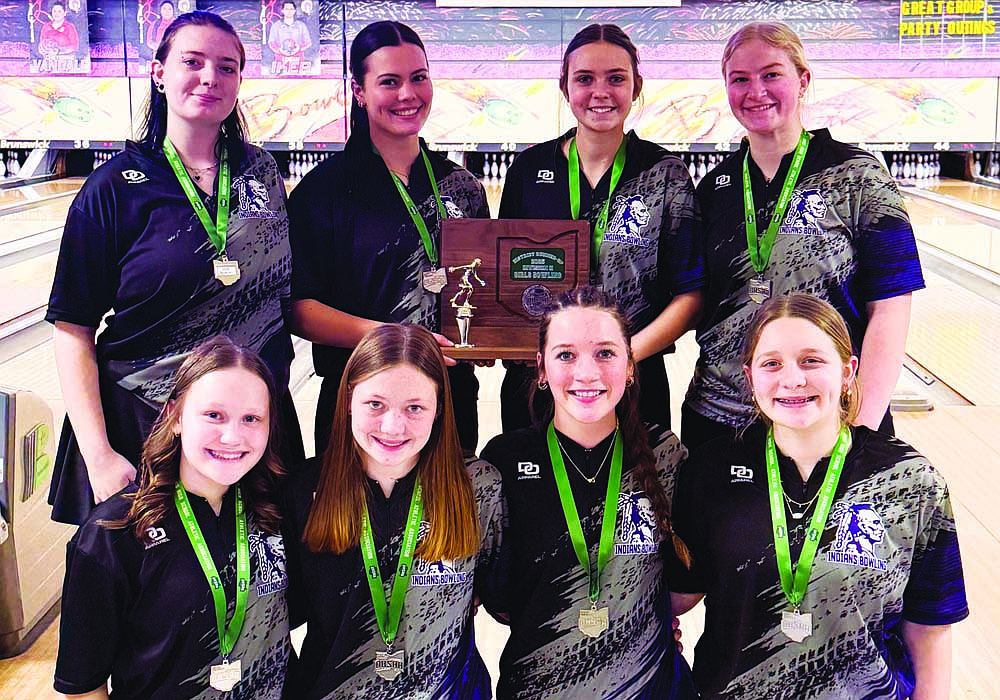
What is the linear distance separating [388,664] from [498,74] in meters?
5.95

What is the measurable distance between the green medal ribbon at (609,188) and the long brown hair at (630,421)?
0.16 meters

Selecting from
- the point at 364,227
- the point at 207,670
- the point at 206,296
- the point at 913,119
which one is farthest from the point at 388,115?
the point at 913,119

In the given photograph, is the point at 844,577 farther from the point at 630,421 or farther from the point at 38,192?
the point at 38,192

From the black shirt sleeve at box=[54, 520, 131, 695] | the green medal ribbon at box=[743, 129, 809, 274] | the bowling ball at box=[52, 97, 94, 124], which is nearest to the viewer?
the black shirt sleeve at box=[54, 520, 131, 695]

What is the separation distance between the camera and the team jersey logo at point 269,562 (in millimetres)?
1402

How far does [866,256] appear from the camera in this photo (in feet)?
5.43

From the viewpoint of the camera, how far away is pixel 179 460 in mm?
1427

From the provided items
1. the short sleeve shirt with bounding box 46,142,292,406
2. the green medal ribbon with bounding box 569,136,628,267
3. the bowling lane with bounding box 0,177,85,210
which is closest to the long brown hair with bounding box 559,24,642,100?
the green medal ribbon with bounding box 569,136,628,267

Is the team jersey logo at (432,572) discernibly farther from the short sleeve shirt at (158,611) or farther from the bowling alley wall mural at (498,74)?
the bowling alley wall mural at (498,74)

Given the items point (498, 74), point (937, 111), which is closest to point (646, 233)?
point (498, 74)

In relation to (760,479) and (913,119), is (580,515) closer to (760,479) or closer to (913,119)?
(760,479)

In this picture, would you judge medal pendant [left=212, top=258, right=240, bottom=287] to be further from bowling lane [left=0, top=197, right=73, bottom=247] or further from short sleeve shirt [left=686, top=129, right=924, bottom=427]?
bowling lane [left=0, top=197, right=73, bottom=247]

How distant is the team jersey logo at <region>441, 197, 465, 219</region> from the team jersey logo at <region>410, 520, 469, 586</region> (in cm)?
58

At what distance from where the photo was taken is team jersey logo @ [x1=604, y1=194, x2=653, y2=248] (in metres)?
1.73
